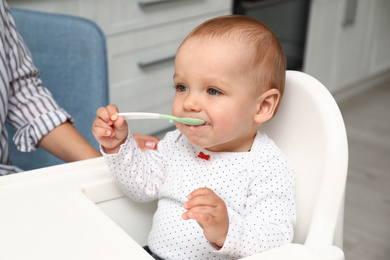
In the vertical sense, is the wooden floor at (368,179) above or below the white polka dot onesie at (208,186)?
below

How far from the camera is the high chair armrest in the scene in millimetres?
543

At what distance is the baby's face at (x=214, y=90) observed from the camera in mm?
684

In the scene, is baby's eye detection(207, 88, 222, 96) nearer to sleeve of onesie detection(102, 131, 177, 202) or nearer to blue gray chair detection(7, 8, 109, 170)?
sleeve of onesie detection(102, 131, 177, 202)

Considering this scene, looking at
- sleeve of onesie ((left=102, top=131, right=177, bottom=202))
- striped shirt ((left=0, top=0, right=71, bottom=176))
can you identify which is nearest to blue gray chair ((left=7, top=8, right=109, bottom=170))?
striped shirt ((left=0, top=0, right=71, bottom=176))

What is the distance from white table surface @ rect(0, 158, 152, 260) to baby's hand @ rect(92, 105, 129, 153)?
6 cm

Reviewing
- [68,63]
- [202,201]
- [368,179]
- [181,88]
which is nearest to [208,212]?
[202,201]

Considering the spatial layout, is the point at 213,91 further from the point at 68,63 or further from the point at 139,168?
the point at 68,63

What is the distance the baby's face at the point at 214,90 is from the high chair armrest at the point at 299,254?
20 centimetres

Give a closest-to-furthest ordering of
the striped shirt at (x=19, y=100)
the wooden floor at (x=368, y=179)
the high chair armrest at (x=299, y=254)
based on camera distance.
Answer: the high chair armrest at (x=299, y=254)
the striped shirt at (x=19, y=100)
the wooden floor at (x=368, y=179)

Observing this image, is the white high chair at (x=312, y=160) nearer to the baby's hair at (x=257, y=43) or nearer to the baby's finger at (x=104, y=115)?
the baby's hair at (x=257, y=43)

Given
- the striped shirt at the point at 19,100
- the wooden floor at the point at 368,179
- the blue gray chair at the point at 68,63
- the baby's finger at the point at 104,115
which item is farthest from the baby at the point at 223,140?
the wooden floor at the point at 368,179

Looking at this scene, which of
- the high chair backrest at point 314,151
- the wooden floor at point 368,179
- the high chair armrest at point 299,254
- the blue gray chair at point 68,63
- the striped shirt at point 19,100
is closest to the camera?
the high chair armrest at point 299,254

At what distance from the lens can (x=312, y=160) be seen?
0.72 metres

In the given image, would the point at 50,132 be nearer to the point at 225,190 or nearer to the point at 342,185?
the point at 225,190
